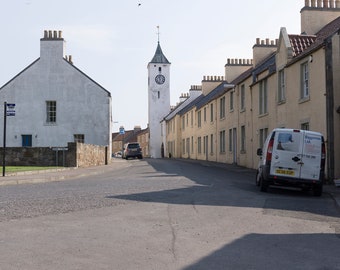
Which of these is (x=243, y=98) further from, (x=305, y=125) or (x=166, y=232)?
(x=166, y=232)

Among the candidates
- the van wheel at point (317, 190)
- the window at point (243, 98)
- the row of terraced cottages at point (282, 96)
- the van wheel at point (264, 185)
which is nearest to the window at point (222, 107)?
the row of terraced cottages at point (282, 96)

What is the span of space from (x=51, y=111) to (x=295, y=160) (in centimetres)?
2716

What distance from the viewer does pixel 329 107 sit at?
17.3 m

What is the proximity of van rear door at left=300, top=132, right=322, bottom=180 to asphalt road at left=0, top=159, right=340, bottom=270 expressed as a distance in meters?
1.49

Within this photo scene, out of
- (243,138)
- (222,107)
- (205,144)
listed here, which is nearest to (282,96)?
(243,138)

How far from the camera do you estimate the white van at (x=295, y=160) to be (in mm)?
13672

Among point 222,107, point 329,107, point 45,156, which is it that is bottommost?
point 45,156

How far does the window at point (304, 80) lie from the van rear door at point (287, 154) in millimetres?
6375

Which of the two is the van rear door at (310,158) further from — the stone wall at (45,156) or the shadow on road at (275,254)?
the stone wall at (45,156)

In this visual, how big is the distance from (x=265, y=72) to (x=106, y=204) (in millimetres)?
17113

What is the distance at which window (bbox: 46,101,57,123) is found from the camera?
3725cm

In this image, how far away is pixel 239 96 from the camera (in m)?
30.9

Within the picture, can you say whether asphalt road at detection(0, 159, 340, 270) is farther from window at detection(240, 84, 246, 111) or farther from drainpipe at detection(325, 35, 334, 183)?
window at detection(240, 84, 246, 111)

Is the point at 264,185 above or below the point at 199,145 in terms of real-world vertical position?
below
